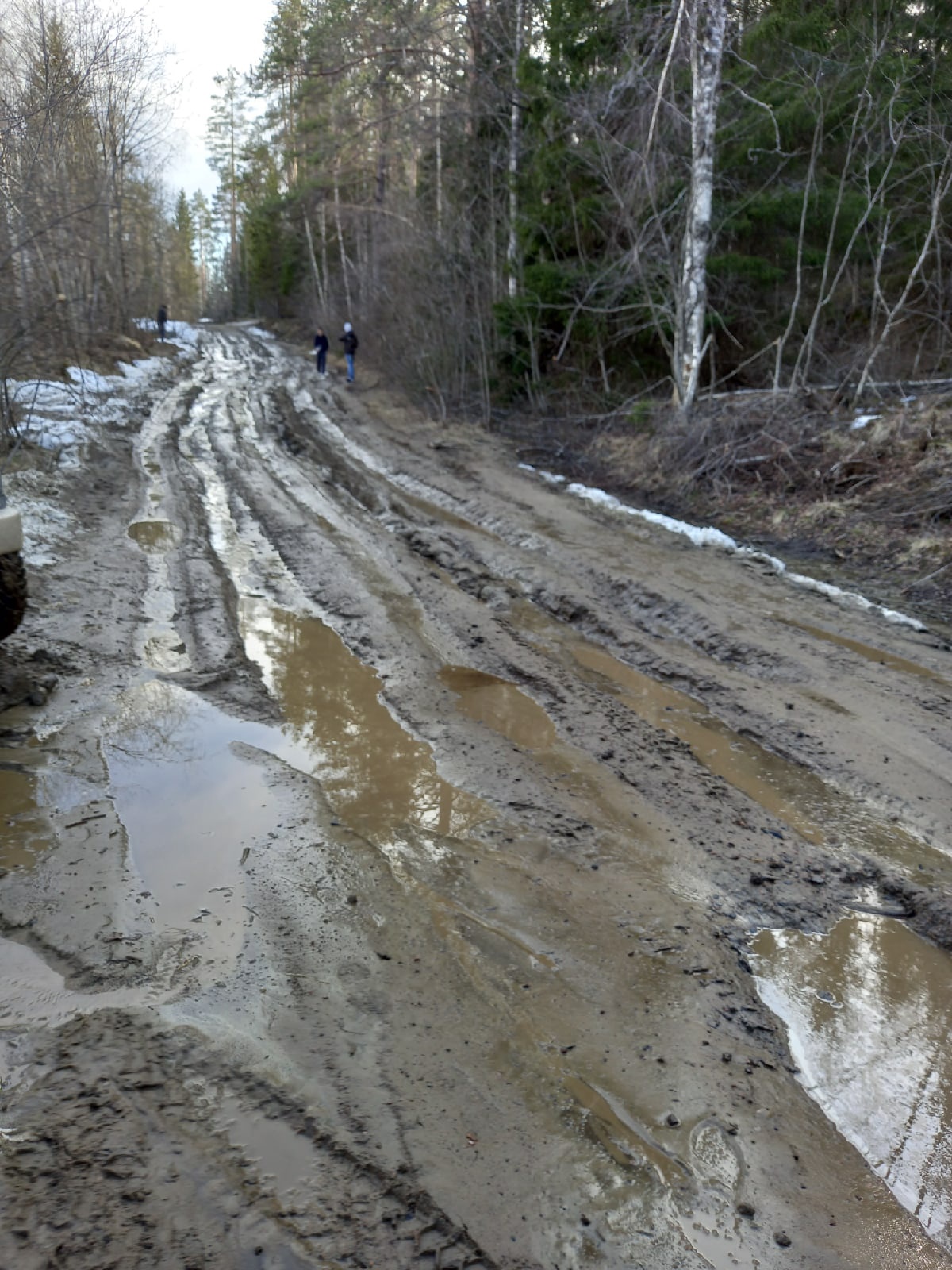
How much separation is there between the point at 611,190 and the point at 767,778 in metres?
12.7

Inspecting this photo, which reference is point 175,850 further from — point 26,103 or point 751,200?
point 751,200

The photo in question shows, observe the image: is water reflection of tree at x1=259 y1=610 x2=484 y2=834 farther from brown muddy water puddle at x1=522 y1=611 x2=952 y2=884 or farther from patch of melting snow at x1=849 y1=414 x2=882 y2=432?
patch of melting snow at x1=849 y1=414 x2=882 y2=432

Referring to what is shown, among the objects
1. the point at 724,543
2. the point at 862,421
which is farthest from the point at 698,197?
the point at 724,543

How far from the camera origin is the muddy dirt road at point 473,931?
2.39 metres

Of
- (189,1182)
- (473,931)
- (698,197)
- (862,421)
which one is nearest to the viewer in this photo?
(189,1182)

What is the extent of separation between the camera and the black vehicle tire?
16.8ft

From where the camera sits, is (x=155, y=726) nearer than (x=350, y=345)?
Yes

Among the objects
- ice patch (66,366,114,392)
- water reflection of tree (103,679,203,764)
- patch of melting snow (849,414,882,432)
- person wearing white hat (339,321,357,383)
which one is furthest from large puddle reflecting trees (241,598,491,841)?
person wearing white hat (339,321,357,383)

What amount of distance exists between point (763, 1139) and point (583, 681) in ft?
11.9

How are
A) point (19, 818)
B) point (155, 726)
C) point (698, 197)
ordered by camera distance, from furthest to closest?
point (698, 197)
point (155, 726)
point (19, 818)

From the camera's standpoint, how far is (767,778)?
16.1 ft

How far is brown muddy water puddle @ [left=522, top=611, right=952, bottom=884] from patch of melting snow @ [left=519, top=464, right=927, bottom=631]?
2551 mm

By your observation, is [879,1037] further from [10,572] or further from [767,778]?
[10,572]

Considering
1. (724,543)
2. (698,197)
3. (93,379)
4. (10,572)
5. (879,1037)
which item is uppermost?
(698,197)
